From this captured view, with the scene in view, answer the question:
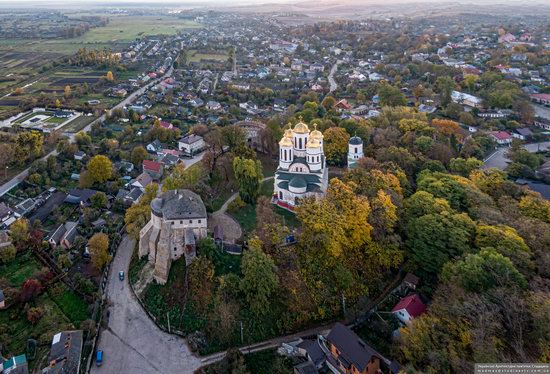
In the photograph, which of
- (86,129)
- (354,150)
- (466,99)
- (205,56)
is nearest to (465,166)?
(354,150)

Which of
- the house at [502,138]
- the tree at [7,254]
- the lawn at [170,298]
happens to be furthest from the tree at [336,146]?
the tree at [7,254]

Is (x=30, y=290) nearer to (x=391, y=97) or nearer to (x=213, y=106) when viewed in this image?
(x=213, y=106)

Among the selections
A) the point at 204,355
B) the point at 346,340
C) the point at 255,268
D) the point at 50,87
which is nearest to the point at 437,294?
the point at 346,340

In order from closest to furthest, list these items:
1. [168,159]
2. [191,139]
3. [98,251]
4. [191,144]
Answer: [98,251] → [168,159] → [191,144] → [191,139]

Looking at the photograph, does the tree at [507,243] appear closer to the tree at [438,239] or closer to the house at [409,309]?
the tree at [438,239]

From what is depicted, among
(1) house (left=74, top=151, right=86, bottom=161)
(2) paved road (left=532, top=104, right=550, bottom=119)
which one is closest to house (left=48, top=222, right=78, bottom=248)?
(1) house (left=74, top=151, right=86, bottom=161)
